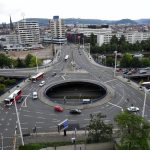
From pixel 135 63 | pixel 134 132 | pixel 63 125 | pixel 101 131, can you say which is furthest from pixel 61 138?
pixel 135 63

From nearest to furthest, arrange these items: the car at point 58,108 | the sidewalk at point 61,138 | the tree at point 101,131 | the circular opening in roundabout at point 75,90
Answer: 1. the sidewalk at point 61,138
2. the tree at point 101,131
3. the car at point 58,108
4. the circular opening in roundabout at point 75,90

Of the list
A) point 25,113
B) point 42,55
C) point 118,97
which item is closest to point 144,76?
point 118,97

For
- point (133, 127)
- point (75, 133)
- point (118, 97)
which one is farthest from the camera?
point (118, 97)

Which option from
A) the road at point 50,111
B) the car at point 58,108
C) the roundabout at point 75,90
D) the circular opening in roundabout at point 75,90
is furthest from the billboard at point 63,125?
the circular opening in roundabout at point 75,90

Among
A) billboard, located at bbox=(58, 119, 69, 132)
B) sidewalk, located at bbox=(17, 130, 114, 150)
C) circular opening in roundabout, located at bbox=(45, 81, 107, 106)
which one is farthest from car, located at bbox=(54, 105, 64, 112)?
circular opening in roundabout, located at bbox=(45, 81, 107, 106)

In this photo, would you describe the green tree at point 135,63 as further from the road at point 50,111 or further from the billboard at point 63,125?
the billboard at point 63,125

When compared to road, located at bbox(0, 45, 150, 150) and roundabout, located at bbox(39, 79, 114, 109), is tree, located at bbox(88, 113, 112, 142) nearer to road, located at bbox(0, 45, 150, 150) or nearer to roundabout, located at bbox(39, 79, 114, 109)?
road, located at bbox(0, 45, 150, 150)

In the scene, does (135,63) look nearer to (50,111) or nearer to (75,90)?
(75,90)

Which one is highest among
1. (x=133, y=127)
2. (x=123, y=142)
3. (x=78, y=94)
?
(x=133, y=127)

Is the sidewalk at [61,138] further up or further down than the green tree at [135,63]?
further down

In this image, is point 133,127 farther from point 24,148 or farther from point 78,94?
point 78,94

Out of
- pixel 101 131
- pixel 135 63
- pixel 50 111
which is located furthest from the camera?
pixel 135 63
